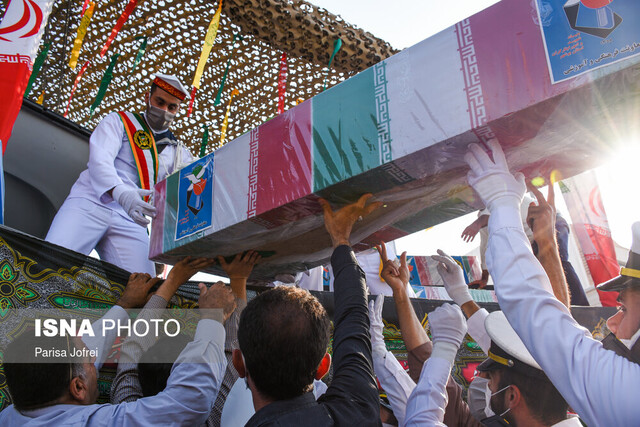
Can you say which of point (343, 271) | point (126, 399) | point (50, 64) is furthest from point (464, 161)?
point (50, 64)

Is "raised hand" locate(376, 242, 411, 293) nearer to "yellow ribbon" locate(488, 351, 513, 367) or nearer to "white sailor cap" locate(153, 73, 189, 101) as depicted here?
"yellow ribbon" locate(488, 351, 513, 367)

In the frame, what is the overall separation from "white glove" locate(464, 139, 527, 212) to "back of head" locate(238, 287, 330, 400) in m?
0.44

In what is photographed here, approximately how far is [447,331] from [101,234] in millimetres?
1626

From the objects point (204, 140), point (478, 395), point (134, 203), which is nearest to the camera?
point (478, 395)

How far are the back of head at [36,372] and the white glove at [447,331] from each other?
0.88 meters

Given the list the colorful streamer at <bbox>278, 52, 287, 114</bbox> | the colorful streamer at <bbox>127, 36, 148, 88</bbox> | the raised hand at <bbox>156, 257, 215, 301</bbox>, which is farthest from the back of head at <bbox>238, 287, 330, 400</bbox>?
the colorful streamer at <bbox>127, 36, 148, 88</bbox>

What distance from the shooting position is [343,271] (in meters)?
1.16

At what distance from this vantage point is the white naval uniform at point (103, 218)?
2141mm

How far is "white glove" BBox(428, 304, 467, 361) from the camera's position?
3.99ft

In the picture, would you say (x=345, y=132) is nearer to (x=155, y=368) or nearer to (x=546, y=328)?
(x=546, y=328)

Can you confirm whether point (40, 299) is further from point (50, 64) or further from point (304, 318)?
point (50, 64)

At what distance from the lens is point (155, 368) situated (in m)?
1.53

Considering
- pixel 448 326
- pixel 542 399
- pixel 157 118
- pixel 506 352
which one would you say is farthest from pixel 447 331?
pixel 157 118

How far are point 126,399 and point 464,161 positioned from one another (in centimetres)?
108
